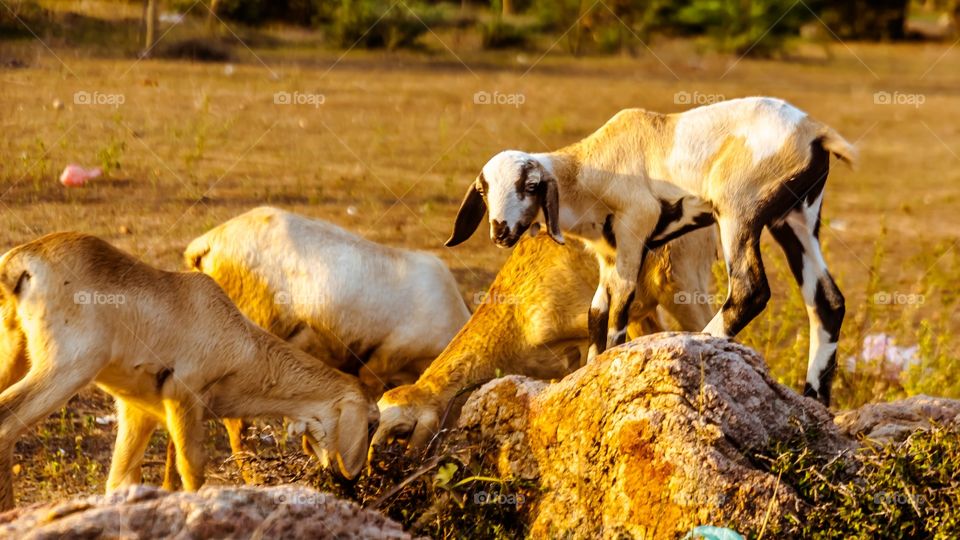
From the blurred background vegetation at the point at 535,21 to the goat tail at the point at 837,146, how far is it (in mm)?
9784

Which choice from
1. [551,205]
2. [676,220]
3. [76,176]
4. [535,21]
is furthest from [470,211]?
[535,21]

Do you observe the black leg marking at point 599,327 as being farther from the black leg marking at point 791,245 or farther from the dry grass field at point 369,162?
the dry grass field at point 369,162

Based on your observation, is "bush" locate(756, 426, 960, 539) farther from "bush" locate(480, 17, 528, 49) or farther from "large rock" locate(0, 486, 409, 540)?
"bush" locate(480, 17, 528, 49)

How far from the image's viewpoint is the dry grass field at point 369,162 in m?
9.59

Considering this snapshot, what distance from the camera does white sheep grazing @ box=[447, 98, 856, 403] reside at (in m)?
6.23

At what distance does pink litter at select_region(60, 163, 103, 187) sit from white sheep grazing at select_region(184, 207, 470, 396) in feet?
12.2

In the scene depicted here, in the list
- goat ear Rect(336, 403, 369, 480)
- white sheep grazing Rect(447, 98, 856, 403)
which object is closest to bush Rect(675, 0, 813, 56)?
white sheep grazing Rect(447, 98, 856, 403)


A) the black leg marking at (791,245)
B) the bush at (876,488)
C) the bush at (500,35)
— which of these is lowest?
the bush at (500,35)

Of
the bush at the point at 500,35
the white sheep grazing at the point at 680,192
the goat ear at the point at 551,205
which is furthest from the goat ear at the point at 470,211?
the bush at the point at 500,35

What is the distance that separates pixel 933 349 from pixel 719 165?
519 cm

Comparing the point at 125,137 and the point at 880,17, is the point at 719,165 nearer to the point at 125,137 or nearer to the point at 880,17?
the point at 125,137

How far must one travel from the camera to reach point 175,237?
38.0ft

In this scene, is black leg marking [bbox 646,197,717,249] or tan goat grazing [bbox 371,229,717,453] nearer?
black leg marking [bbox 646,197,717,249]

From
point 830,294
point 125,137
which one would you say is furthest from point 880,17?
point 830,294
